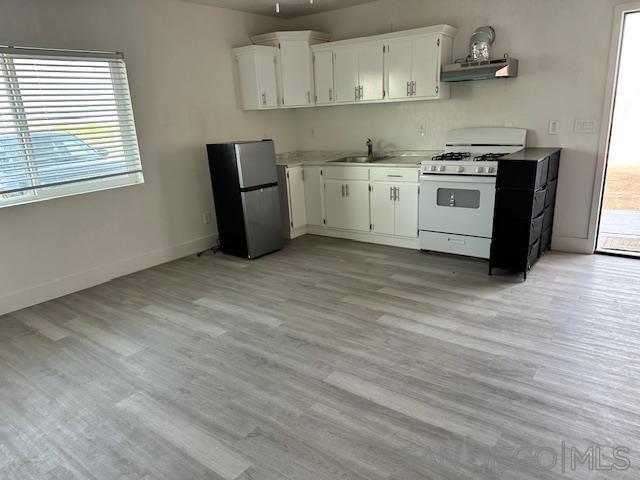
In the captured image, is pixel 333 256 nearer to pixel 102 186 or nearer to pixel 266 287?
pixel 266 287

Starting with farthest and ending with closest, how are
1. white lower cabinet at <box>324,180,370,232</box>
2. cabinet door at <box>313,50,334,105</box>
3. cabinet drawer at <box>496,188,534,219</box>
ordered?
cabinet door at <box>313,50,334,105</box> → white lower cabinet at <box>324,180,370,232</box> → cabinet drawer at <box>496,188,534,219</box>

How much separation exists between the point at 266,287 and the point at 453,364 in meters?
1.83

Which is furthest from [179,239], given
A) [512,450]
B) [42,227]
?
[512,450]

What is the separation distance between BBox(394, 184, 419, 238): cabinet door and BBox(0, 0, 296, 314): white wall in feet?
6.69

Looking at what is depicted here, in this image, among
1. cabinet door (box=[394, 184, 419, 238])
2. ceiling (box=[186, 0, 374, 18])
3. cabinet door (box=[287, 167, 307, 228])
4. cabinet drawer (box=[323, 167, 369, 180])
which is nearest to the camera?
cabinet door (box=[394, 184, 419, 238])

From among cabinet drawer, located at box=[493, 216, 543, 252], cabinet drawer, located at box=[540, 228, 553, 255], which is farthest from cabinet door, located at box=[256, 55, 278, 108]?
cabinet drawer, located at box=[540, 228, 553, 255]

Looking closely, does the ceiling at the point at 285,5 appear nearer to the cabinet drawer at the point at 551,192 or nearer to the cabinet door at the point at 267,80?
the cabinet door at the point at 267,80

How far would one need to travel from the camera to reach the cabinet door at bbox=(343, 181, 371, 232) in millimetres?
4891

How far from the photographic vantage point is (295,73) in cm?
513

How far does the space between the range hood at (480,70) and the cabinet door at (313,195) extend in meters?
1.74

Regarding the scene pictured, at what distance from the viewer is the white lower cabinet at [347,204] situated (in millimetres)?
4918

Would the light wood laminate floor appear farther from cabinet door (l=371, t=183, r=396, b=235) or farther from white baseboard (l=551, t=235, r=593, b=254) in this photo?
cabinet door (l=371, t=183, r=396, b=235)

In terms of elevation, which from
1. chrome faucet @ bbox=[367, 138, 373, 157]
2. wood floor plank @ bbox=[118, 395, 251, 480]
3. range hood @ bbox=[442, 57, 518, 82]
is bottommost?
wood floor plank @ bbox=[118, 395, 251, 480]

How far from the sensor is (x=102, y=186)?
162 inches
